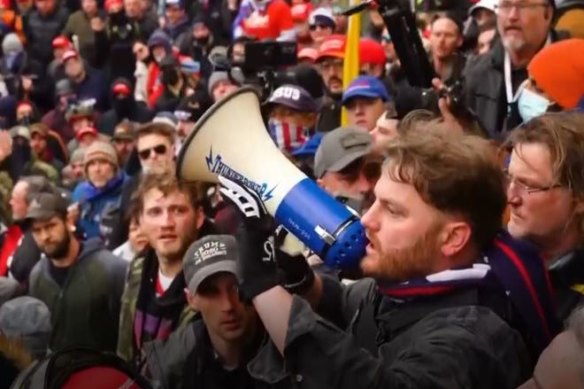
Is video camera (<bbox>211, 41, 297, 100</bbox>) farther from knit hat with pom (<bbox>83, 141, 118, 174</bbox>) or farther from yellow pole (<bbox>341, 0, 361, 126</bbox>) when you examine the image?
knit hat with pom (<bbox>83, 141, 118, 174</bbox>)

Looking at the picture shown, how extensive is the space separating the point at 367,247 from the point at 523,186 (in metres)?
0.48

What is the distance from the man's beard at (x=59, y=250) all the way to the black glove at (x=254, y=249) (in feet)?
11.7

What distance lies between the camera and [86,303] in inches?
215

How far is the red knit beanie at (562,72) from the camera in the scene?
429 cm

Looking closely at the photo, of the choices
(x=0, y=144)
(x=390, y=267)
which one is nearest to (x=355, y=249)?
(x=390, y=267)

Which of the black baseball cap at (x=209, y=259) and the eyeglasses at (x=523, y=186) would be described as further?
the black baseball cap at (x=209, y=259)

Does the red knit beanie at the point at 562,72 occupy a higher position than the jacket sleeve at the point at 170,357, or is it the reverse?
the red knit beanie at the point at 562,72

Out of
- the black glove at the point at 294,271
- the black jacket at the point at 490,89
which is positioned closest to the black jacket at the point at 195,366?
the black glove at the point at 294,271

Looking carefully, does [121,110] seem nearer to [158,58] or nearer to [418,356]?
[158,58]

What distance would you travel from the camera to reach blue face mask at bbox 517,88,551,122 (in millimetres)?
4680

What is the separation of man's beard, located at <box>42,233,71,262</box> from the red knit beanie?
284 centimetres

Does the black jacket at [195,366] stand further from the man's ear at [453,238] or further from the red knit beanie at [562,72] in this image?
the red knit beanie at [562,72]

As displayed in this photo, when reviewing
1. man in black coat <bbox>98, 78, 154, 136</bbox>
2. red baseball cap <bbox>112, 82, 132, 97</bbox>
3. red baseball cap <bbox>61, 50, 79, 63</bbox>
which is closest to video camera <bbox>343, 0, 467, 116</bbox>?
man in black coat <bbox>98, 78, 154, 136</bbox>

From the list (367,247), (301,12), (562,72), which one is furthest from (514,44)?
(301,12)
